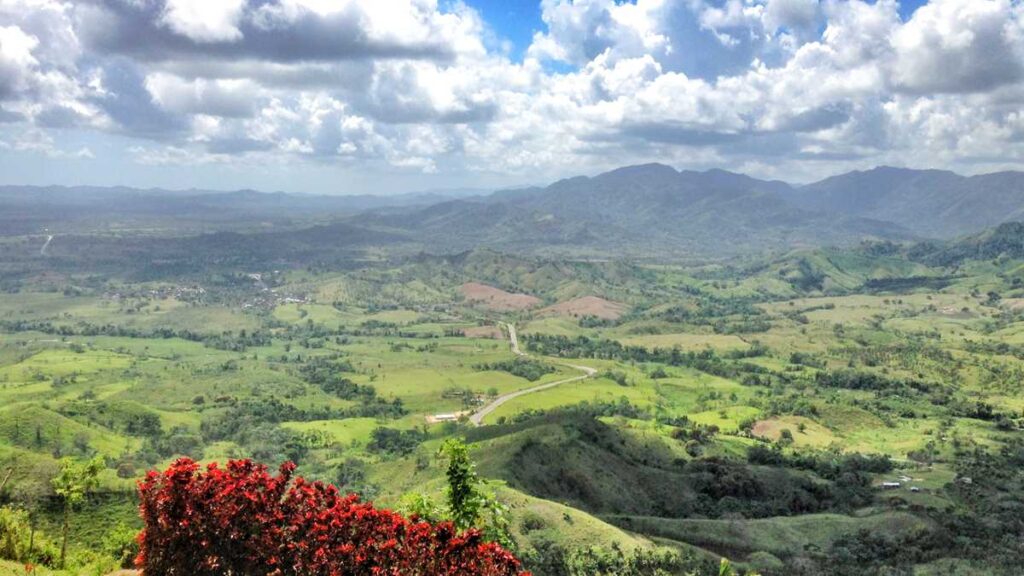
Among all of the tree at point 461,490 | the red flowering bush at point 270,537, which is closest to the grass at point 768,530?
the tree at point 461,490

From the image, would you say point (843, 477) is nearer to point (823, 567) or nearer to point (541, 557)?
point (823, 567)

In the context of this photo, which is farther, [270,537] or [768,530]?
[768,530]

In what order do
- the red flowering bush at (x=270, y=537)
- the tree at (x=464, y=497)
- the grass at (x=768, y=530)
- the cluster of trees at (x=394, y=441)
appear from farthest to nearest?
the cluster of trees at (x=394, y=441)
the grass at (x=768, y=530)
the tree at (x=464, y=497)
the red flowering bush at (x=270, y=537)

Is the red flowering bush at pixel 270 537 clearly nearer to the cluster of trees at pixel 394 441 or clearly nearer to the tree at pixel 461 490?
the tree at pixel 461 490

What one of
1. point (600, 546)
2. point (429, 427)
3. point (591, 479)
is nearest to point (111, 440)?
point (429, 427)

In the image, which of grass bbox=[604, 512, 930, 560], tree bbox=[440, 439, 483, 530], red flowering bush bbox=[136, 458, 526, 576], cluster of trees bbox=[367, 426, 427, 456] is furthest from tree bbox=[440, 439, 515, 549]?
cluster of trees bbox=[367, 426, 427, 456]

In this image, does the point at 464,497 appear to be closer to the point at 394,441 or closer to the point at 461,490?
the point at 461,490

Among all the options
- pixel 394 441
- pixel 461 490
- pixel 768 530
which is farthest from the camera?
pixel 394 441

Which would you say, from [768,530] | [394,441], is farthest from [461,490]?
[394,441]

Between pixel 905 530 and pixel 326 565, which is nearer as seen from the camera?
pixel 326 565
